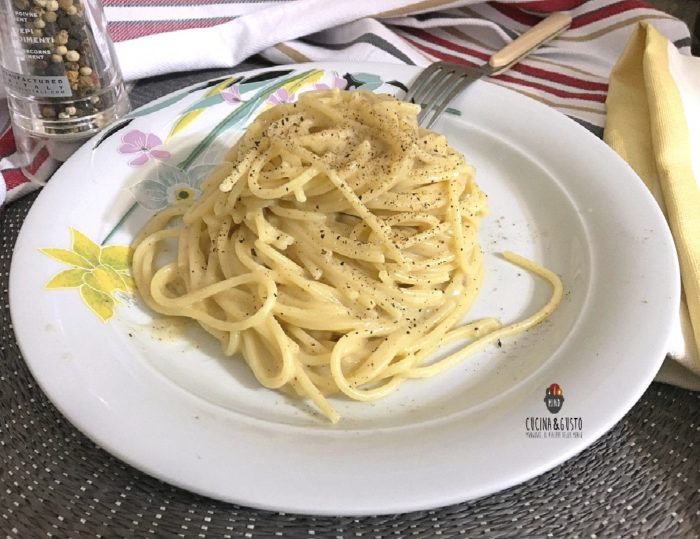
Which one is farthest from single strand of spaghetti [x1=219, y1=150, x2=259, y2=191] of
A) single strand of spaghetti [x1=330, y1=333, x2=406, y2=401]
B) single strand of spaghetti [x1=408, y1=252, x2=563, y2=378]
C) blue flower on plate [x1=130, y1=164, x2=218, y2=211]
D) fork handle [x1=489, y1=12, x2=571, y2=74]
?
fork handle [x1=489, y1=12, x2=571, y2=74]

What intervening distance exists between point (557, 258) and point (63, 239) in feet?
3.00

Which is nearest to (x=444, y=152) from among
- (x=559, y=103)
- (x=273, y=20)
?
(x=559, y=103)

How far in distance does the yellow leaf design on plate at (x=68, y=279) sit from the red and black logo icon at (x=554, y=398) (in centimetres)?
78

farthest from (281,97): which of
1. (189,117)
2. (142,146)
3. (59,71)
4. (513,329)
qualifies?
(513,329)

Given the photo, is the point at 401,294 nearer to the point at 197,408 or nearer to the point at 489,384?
the point at 489,384

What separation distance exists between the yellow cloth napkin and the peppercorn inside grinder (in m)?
1.16

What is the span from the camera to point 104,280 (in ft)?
4.30

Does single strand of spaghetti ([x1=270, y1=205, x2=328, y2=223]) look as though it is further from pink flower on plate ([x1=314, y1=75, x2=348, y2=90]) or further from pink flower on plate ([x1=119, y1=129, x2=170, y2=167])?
pink flower on plate ([x1=314, y1=75, x2=348, y2=90])

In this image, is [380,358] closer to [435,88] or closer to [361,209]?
[361,209]

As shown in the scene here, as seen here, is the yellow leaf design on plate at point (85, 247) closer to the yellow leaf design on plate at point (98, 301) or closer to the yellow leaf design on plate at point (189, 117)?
the yellow leaf design on plate at point (98, 301)

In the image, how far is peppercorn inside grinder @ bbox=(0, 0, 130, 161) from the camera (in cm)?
156

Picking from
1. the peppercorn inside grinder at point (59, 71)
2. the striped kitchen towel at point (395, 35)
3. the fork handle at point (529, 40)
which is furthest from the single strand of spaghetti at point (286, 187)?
the fork handle at point (529, 40)

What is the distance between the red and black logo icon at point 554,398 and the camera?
40.7 inches

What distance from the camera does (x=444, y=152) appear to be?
1456mm
